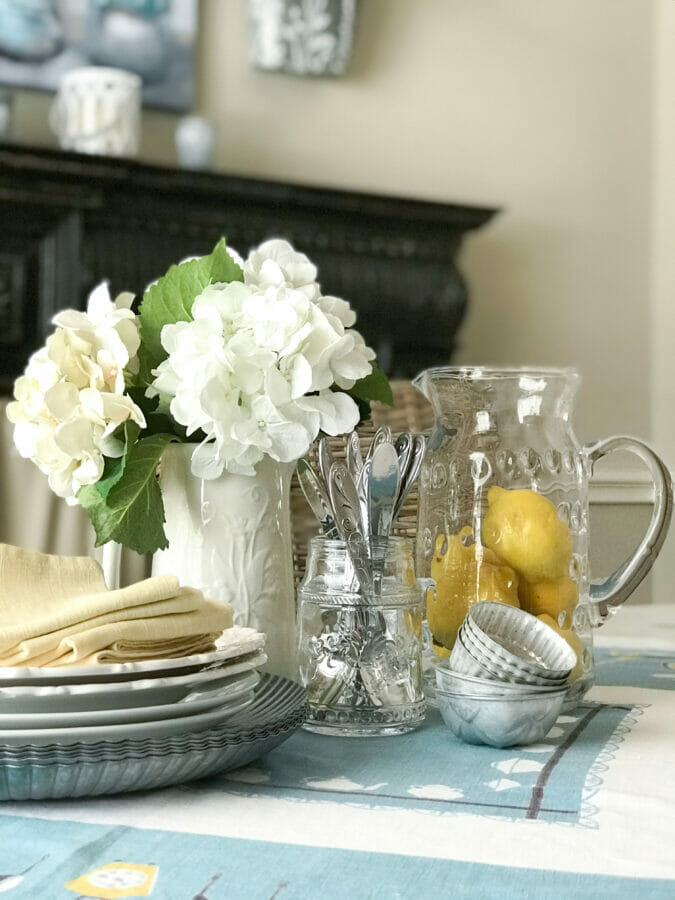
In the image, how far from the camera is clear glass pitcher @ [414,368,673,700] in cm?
71

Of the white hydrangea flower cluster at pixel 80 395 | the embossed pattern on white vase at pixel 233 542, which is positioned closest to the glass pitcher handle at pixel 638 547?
the embossed pattern on white vase at pixel 233 542

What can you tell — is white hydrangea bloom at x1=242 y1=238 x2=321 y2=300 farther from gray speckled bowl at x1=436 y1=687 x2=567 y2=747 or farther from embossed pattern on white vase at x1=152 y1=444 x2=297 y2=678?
gray speckled bowl at x1=436 y1=687 x2=567 y2=747

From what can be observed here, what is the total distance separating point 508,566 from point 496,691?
12 centimetres

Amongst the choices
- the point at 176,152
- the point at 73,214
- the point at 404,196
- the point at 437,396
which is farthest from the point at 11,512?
the point at 437,396

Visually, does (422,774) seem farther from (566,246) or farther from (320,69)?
(566,246)

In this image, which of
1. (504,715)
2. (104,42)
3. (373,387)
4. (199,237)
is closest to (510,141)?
(199,237)

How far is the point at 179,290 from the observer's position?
2.41 ft

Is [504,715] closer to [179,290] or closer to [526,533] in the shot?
[526,533]

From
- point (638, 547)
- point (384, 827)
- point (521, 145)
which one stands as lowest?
point (384, 827)

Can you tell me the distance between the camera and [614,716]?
2.43ft

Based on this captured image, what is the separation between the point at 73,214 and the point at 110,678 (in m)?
1.62

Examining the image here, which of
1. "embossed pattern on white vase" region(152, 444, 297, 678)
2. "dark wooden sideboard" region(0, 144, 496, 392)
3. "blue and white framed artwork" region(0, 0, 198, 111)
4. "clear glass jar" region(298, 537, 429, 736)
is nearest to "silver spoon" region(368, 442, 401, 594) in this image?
"clear glass jar" region(298, 537, 429, 736)

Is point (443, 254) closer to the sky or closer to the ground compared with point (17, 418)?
closer to the sky

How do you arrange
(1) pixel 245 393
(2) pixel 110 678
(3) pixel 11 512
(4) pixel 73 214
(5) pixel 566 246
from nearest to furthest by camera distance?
1. (2) pixel 110 678
2. (1) pixel 245 393
3. (3) pixel 11 512
4. (4) pixel 73 214
5. (5) pixel 566 246
